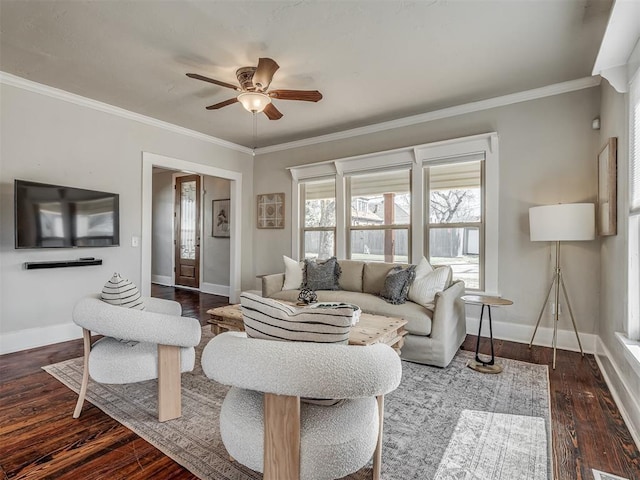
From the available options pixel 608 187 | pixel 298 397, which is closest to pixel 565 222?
pixel 608 187

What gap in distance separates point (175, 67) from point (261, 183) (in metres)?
2.91

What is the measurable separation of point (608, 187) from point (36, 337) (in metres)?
A: 5.46

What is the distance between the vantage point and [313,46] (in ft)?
8.82

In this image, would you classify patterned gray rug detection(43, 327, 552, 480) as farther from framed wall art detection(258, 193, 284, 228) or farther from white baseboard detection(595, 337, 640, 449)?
framed wall art detection(258, 193, 284, 228)

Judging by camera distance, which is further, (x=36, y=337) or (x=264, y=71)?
(x=36, y=337)

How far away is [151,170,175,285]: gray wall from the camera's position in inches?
294

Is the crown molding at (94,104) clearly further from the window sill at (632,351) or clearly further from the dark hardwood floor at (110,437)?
the window sill at (632,351)

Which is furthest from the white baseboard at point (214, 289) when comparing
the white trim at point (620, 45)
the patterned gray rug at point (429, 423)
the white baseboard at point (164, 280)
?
the white trim at point (620, 45)

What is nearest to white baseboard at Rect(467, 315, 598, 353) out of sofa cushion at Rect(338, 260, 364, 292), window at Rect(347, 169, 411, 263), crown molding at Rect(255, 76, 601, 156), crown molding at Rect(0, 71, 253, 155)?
window at Rect(347, 169, 411, 263)

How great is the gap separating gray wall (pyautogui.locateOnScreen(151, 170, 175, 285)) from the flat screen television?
3693 millimetres

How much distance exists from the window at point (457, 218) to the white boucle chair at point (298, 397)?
3133mm

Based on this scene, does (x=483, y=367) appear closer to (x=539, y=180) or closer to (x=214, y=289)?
(x=539, y=180)

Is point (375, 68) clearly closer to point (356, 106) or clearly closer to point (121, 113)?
point (356, 106)

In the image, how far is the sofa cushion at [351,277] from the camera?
401cm
